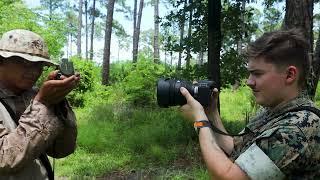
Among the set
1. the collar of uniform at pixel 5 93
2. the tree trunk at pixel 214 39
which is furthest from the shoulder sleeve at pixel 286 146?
the tree trunk at pixel 214 39

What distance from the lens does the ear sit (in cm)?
179

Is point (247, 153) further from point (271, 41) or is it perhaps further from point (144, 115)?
point (144, 115)

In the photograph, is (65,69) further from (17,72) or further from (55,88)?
(17,72)

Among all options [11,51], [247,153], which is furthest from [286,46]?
[11,51]

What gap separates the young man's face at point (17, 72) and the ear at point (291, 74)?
3.75ft

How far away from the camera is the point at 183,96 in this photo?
2211mm

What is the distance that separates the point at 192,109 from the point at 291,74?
1.72 ft

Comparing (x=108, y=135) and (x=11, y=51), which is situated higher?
(x=11, y=51)

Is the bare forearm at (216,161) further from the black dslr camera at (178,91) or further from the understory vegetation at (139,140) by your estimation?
the understory vegetation at (139,140)

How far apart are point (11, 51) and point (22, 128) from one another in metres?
0.43

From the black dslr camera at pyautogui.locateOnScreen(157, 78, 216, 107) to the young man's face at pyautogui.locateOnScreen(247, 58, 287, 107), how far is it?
1.19 feet

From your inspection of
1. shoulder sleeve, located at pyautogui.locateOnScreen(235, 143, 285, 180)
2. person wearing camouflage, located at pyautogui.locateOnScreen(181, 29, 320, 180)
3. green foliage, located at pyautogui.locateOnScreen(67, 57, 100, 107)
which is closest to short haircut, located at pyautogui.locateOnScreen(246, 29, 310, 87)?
person wearing camouflage, located at pyautogui.locateOnScreen(181, 29, 320, 180)

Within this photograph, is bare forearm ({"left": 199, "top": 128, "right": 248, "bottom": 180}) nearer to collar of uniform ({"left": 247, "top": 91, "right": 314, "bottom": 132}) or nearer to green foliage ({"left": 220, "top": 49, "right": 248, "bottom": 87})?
collar of uniform ({"left": 247, "top": 91, "right": 314, "bottom": 132})

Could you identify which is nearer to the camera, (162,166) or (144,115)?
(162,166)
